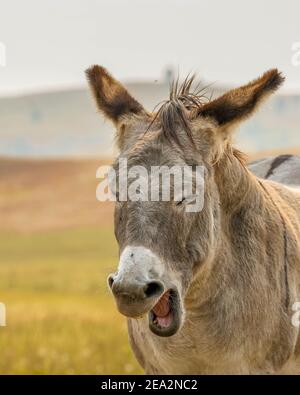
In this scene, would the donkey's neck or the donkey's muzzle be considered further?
the donkey's neck

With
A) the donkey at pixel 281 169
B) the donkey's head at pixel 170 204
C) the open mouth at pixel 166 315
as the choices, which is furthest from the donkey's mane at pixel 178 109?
the donkey at pixel 281 169

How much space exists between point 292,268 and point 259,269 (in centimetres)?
44

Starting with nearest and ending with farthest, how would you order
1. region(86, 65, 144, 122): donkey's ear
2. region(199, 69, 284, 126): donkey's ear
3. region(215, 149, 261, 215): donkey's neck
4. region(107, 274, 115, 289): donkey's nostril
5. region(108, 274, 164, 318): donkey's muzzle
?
region(108, 274, 164, 318): donkey's muzzle
region(107, 274, 115, 289): donkey's nostril
region(199, 69, 284, 126): donkey's ear
region(215, 149, 261, 215): donkey's neck
region(86, 65, 144, 122): donkey's ear

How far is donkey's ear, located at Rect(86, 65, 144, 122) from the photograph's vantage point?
6.40 metres

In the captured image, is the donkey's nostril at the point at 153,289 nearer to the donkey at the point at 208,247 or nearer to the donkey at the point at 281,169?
the donkey at the point at 208,247

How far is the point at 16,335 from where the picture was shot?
16.4 m

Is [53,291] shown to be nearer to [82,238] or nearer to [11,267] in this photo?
[11,267]

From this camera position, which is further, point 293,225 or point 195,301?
point 293,225

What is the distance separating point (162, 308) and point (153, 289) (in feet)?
1.43

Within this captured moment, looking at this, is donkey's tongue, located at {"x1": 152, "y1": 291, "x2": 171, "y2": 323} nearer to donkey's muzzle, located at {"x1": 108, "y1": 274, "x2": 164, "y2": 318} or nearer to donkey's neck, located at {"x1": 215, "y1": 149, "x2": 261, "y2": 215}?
donkey's muzzle, located at {"x1": 108, "y1": 274, "x2": 164, "y2": 318}

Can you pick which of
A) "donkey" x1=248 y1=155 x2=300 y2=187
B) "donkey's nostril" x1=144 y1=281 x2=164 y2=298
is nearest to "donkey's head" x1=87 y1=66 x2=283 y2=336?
"donkey's nostril" x1=144 y1=281 x2=164 y2=298

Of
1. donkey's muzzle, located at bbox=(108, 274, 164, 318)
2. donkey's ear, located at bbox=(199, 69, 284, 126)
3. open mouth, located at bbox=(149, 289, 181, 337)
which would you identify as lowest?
open mouth, located at bbox=(149, 289, 181, 337)

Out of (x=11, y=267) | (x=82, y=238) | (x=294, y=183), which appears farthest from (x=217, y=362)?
(x=82, y=238)

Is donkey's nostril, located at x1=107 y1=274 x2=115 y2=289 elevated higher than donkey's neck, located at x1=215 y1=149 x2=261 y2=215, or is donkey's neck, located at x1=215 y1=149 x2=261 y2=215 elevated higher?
donkey's neck, located at x1=215 y1=149 x2=261 y2=215
